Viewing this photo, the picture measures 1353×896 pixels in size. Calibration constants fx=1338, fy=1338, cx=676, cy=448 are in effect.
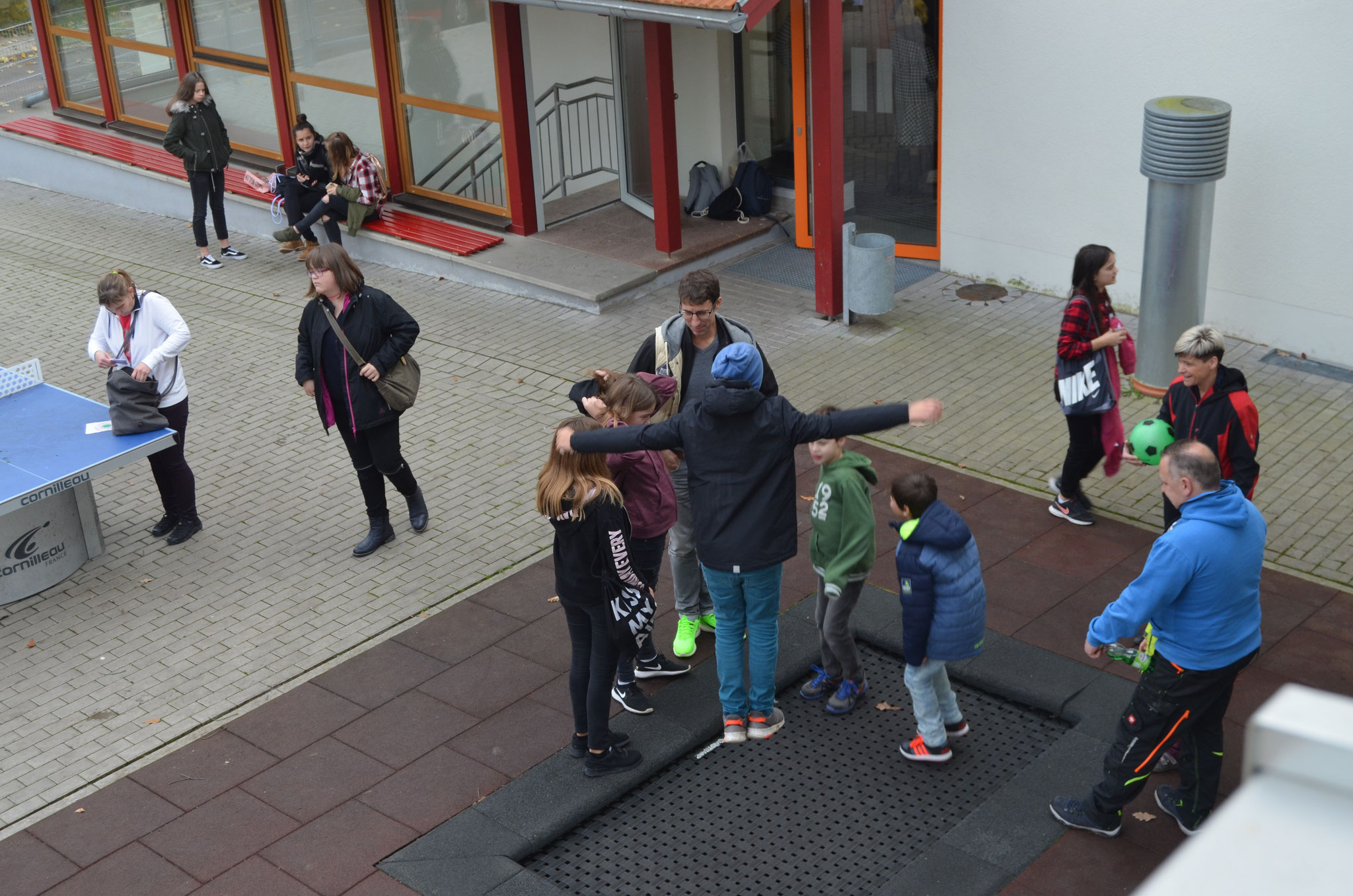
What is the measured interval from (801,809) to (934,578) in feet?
3.76

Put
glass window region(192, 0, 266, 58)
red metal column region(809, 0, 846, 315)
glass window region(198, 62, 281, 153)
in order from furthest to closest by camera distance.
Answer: glass window region(198, 62, 281, 153), glass window region(192, 0, 266, 58), red metal column region(809, 0, 846, 315)

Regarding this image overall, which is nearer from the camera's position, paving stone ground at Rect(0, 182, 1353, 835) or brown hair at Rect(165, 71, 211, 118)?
paving stone ground at Rect(0, 182, 1353, 835)

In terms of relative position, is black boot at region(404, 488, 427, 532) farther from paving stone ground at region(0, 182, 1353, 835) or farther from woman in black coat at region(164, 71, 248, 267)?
woman in black coat at region(164, 71, 248, 267)

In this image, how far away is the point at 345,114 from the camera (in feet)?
47.0

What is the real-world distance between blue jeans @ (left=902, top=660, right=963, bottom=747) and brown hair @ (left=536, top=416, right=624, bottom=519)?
1431mm

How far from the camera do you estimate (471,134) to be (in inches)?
525

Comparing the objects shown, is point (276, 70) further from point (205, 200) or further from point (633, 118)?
point (633, 118)

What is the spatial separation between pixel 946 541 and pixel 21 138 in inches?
604

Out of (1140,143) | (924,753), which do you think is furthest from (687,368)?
(1140,143)

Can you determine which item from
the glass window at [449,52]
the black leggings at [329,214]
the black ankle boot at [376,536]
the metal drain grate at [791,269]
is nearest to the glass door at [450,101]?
the glass window at [449,52]

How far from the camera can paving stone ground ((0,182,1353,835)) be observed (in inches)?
271

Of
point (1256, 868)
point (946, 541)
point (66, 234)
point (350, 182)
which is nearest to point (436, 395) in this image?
point (350, 182)

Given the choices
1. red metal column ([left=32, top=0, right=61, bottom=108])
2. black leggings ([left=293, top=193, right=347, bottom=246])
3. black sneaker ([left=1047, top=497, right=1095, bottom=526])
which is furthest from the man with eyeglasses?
red metal column ([left=32, top=0, right=61, bottom=108])

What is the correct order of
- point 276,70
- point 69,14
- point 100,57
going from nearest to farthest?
point 276,70, point 100,57, point 69,14
